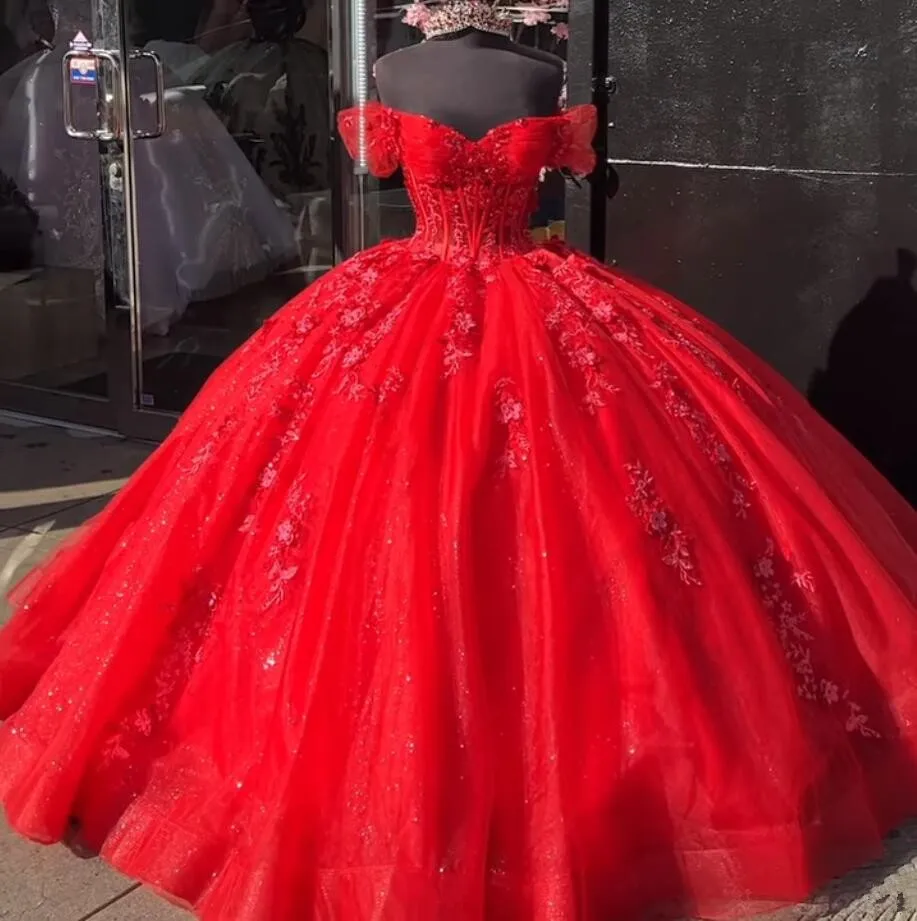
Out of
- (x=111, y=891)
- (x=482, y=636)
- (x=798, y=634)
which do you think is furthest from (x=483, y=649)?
(x=111, y=891)

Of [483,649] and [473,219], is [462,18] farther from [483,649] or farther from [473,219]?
[483,649]

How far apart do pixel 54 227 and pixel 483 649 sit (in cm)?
516

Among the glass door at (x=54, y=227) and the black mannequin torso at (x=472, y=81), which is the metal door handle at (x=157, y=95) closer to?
the glass door at (x=54, y=227)

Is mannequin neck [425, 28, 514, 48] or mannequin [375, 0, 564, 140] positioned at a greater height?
mannequin neck [425, 28, 514, 48]

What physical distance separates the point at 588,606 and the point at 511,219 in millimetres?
1007

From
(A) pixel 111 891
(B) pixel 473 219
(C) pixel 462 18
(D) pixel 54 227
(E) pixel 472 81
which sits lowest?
(A) pixel 111 891

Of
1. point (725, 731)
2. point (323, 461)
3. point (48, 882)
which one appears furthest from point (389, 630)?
point (48, 882)

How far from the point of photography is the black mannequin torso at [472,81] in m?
2.79

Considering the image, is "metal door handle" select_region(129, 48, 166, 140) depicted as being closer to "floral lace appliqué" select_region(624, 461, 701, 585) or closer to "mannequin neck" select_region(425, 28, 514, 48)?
"mannequin neck" select_region(425, 28, 514, 48)

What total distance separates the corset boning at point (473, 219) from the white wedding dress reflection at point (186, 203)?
2905 millimetres

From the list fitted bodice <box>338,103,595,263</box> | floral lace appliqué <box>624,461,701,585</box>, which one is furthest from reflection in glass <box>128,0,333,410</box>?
floral lace appliqué <box>624,461,701,585</box>

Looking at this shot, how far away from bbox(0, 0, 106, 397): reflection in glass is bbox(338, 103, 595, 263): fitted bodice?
350 cm

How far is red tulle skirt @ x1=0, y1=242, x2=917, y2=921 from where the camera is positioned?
7.00ft

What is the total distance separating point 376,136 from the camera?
9.30ft
